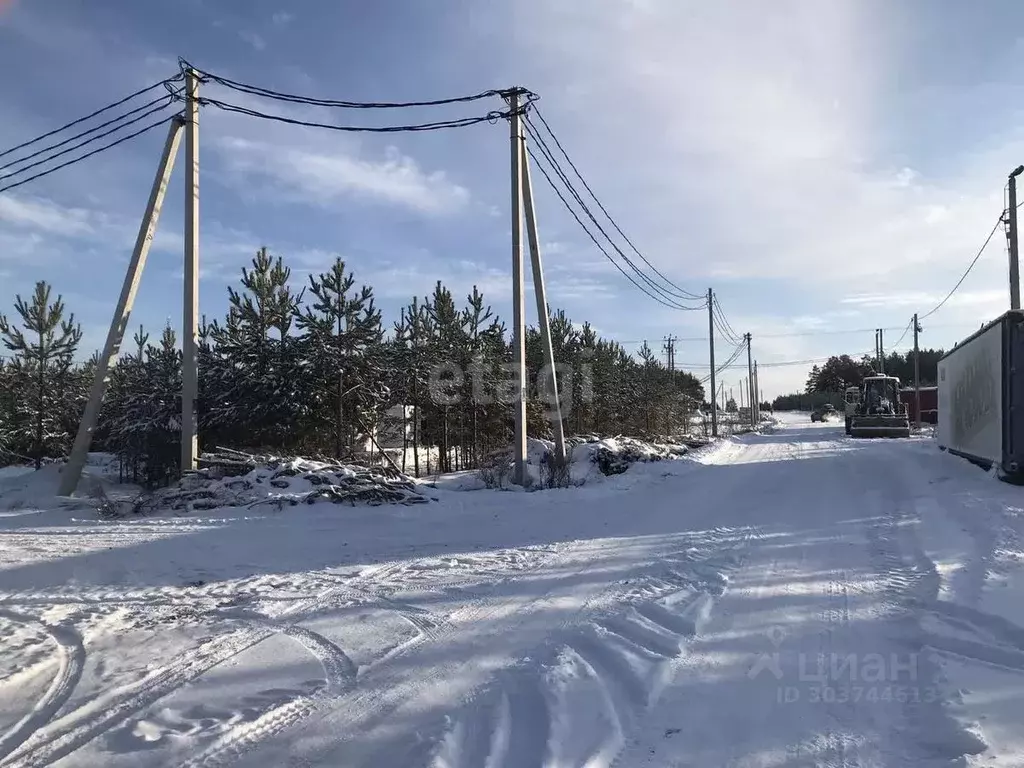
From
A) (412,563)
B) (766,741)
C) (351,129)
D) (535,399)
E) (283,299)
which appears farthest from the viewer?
(535,399)

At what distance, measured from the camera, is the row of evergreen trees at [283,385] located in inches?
706

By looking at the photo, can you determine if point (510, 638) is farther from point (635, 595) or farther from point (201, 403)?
point (201, 403)

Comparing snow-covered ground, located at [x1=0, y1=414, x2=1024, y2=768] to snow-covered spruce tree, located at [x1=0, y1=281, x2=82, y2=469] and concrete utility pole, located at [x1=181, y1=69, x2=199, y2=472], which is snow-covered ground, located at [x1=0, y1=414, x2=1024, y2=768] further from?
snow-covered spruce tree, located at [x1=0, y1=281, x2=82, y2=469]

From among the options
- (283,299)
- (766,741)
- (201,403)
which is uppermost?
(283,299)

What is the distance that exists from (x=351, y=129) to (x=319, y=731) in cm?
1436

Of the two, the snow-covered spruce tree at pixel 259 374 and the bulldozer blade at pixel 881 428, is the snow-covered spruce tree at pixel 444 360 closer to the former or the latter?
the snow-covered spruce tree at pixel 259 374

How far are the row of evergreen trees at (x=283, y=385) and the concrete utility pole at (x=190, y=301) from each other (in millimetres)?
3497

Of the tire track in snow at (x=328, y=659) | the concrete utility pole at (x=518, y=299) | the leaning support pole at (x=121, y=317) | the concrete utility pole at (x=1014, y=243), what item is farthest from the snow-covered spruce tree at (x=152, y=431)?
the concrete utility pole at (x=1014, y=243)

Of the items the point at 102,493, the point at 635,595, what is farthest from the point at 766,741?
the point at 102,493

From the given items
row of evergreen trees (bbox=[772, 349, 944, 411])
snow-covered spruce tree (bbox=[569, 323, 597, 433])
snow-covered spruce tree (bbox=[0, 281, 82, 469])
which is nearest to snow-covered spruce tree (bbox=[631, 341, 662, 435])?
snow-covered spruce tree (bbox=[569, 323, 597, 433])

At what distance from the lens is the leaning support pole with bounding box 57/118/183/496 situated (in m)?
14.4

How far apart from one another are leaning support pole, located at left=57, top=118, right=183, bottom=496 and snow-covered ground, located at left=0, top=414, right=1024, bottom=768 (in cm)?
457

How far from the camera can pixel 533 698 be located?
4.23 meters

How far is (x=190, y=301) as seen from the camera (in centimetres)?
1410
